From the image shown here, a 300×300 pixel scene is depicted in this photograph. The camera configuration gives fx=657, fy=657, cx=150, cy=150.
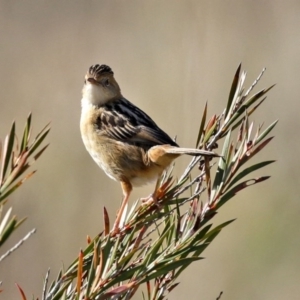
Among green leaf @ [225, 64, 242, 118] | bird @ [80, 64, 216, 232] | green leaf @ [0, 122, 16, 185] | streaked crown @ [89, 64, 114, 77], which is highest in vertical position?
streaked crown @ [89, 64, 114, 77]

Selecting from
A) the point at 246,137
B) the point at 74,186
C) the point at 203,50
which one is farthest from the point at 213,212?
the point at 203,50

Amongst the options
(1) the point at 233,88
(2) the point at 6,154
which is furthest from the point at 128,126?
(2) the point at 6,154

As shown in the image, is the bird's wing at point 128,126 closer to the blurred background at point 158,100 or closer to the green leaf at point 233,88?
the green leaf at point 233,88

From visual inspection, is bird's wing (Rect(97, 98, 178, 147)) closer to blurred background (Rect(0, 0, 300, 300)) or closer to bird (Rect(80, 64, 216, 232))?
bird (Rect(80, 64, 216, 232))

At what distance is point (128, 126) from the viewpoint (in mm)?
2727

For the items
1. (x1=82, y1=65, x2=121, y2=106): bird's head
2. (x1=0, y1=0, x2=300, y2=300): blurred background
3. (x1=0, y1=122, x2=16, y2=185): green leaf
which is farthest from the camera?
(x1=0, y1=0, x2=300, y2=300): blurred background

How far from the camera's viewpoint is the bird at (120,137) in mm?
2479

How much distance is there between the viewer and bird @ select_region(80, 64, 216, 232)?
2.48 metres

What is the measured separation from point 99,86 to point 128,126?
1.31 feet

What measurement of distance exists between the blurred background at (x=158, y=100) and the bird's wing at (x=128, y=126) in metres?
2.77

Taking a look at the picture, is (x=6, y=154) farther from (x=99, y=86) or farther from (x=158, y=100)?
(x=158, y=100)

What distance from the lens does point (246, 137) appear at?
1212 millimetres

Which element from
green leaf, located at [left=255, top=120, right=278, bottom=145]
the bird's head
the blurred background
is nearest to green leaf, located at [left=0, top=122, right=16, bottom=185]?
green leaf, located at [left=255, top=120, right=278, bottom=145]

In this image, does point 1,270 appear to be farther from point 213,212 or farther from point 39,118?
point 213,212
